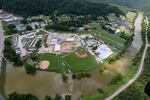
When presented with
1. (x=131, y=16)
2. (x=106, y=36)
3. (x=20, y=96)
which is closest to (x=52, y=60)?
(x=20, y=96)

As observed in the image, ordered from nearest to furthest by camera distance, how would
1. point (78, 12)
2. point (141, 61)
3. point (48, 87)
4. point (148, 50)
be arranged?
point (48, 87)
point (141, 61)
point (148, 50)
point (78, 12)

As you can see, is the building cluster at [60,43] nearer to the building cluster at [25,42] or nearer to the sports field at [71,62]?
the sports field at [71,62]

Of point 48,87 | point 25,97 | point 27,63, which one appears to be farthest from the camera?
point 27,63

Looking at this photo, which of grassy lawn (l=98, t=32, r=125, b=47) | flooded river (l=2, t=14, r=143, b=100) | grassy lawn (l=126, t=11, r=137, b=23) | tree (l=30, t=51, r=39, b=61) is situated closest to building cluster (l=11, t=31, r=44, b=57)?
tree (l=30, t=51, r=39, b=61)

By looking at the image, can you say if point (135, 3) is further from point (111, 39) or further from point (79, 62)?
point (79, 62)

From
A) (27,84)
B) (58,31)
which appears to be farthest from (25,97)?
(58,31)

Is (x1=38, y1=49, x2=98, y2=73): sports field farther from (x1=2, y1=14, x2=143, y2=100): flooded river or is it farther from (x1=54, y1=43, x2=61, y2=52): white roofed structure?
(x1=54, y1=43, x2=61, y2=52): white roofed structure

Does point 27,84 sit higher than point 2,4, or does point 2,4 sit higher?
point 2,4

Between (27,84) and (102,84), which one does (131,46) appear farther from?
(27,84)
